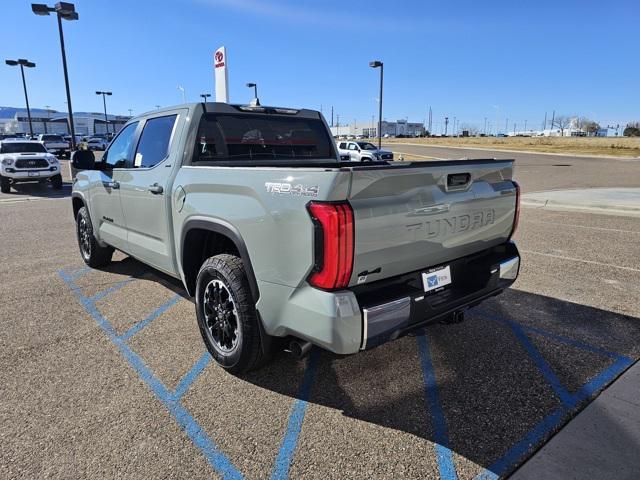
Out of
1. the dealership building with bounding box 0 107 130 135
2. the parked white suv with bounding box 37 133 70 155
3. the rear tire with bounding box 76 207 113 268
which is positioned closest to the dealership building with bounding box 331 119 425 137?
the dealership building with bounding box 0 107 130 135

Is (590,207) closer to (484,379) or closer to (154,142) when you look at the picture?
(484,379)

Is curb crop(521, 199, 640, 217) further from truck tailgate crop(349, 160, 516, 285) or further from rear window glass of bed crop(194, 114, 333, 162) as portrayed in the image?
truck tailgate crop(349, 160, 516, 285)

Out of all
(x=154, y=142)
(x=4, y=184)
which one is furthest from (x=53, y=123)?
(x=154, y=142)

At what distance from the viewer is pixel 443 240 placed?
2.91 metres

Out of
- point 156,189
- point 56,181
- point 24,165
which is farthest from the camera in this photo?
point 56,181

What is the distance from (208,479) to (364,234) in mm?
1485

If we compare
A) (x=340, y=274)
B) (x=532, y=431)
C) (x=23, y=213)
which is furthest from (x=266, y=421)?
(x=23, y=213)

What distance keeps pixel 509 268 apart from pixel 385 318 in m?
1.45

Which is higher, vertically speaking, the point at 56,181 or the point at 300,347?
the point at 300,347

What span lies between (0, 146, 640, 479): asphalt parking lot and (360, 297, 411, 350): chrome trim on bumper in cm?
63

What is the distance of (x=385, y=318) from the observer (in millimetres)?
2523

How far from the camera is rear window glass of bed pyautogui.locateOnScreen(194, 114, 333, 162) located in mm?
3916

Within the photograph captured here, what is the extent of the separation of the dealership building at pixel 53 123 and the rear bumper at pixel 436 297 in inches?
4411

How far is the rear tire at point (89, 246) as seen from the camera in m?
5.86
